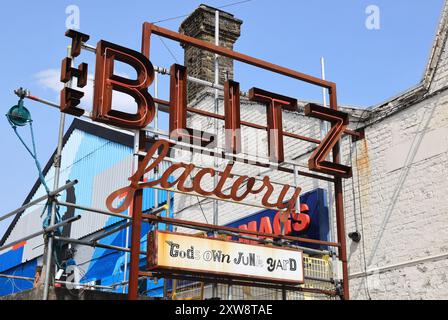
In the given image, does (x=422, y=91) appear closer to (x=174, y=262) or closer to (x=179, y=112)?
(x=179, y=112)

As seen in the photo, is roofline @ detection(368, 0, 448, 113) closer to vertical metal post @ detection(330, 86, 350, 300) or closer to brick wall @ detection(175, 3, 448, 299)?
brick wall @ detection(175, 3, 448, 299)

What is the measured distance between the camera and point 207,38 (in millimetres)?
19094

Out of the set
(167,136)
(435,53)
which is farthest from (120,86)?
(435,53)

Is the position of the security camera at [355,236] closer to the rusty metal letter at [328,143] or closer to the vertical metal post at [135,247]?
the rusty metal letter at [328,143]

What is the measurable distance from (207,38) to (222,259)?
10.6m

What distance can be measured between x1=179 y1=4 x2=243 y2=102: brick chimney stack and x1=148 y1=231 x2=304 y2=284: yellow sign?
9.27m

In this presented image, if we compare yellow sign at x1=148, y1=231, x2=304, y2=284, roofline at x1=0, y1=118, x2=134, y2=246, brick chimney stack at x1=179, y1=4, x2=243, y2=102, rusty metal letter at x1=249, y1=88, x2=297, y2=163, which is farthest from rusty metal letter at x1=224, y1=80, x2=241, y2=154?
roofline at x1=0, y1=118, x2=134, y2=246

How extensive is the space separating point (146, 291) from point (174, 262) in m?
9.07

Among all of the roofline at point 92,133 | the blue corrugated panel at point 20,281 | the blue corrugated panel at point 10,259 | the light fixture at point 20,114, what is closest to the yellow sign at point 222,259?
the light fixture at point 20,114

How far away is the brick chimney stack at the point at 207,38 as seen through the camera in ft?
62.3

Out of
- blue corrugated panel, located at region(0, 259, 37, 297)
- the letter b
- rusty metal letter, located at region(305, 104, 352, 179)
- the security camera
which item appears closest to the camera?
the letter b

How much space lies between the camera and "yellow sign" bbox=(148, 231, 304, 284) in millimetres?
9320

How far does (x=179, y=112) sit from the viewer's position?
1052 centimetres
